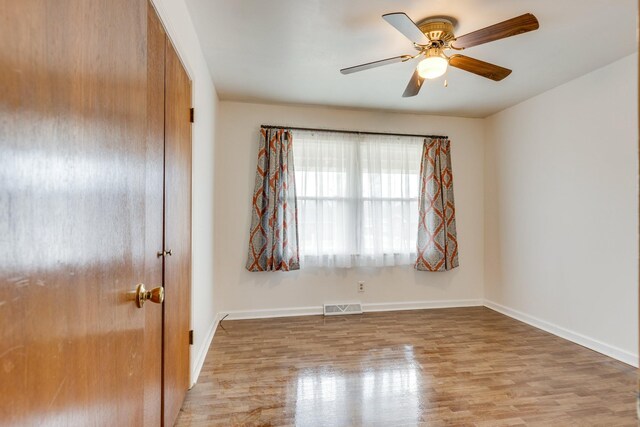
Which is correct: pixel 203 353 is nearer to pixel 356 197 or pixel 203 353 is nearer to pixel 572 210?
pixel 356 197

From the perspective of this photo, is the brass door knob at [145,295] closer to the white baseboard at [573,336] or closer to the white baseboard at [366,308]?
the white baseboard at [366,308]

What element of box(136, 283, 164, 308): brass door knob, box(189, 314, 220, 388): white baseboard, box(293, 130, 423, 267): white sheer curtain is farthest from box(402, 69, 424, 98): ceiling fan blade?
box(189, 314, 220, 388): white baseboard

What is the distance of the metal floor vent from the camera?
140 inches

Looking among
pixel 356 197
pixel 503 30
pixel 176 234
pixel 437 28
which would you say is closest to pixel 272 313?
pixel 356 197

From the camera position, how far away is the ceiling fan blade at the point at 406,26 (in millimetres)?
1568

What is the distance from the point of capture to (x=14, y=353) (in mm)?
494

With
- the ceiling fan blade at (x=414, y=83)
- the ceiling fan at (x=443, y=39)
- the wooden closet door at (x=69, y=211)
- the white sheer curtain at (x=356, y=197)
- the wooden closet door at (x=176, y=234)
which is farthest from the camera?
the white sheer curtain at (x=356, y=197)

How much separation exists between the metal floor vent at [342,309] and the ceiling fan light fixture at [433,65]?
2.66 m

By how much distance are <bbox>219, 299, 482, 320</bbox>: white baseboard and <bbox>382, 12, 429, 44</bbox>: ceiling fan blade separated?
2903mm

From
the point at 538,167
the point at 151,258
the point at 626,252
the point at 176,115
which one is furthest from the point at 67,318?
the point at 538,167

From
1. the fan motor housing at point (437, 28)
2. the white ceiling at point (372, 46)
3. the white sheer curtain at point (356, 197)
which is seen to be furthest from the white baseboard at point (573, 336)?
the fan motor housing at point (437, 28)

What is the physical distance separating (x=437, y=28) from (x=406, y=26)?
1.36ft

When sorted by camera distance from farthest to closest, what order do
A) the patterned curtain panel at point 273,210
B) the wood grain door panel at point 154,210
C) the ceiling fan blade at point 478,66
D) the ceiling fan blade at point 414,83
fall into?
the patterned curtain panel at point 273,210
the ceiling fan blade at point 414,83
the ceiling fan blade at point 478,66
the wood grain door panel at point 154,210

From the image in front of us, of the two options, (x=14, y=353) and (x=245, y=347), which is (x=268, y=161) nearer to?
(x=245, y=347)
